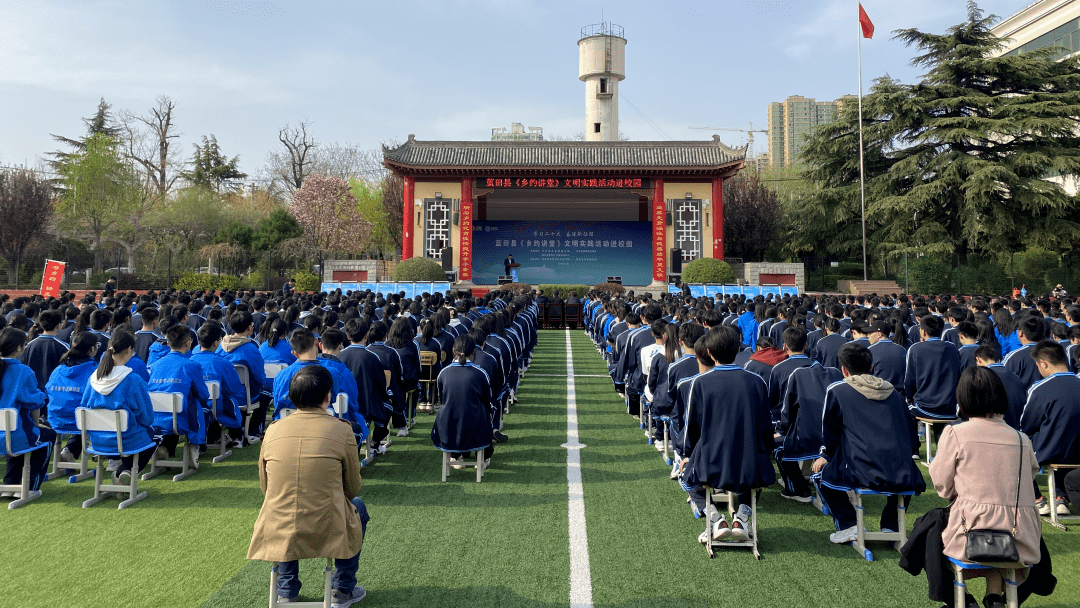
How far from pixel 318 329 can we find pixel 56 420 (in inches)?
109

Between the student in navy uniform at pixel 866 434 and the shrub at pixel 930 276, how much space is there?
911 inches

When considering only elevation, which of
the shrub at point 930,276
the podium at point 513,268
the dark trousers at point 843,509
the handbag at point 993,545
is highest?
the podium at point 513,268

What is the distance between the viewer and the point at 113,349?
15.5 ft

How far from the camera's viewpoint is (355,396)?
17.6 feet

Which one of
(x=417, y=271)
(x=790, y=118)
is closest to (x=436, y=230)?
(x=417, y=271)

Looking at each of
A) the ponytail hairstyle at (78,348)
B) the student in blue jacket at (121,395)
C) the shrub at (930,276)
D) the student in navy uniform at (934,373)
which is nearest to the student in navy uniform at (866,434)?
the student in navy uniform at (934,373)

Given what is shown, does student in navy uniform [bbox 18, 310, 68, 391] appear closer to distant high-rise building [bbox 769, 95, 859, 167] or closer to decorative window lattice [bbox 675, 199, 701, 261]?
decorative window lattice [bbox 675, 199, 701, 261]

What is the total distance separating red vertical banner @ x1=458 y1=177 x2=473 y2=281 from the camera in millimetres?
28312

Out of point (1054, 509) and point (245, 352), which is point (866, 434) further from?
point (245, 352)

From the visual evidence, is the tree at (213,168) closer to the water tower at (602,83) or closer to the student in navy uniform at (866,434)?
the water tower at (602,83)

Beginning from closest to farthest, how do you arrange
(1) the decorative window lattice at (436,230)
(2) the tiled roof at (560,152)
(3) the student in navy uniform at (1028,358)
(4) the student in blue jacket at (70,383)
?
(4) the student in blue jacket at (70,383) → (3) the student in navy uniform at (1028,358) → (1) the decorative window lattice at (436,230) → (2) the tiled roof at (560,152)

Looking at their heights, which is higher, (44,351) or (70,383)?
(44,351)

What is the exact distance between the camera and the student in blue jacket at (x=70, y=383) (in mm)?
4898

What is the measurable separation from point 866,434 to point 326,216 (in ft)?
109
